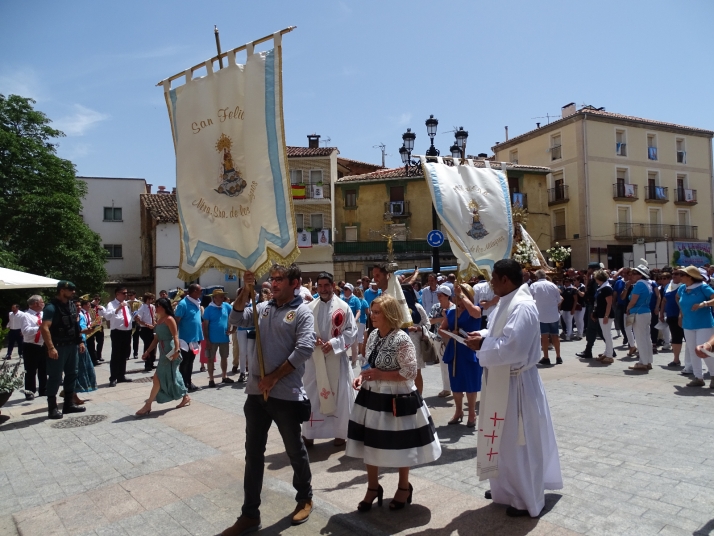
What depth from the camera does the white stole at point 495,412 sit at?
13.2 ft

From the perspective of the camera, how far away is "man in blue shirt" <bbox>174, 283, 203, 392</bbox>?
31.7ft

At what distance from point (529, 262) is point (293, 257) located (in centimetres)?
1334

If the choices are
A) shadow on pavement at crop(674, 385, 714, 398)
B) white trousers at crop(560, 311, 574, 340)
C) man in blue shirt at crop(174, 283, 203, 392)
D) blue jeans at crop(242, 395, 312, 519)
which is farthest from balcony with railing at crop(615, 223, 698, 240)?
blue jeans at crop(242, 395, 312, 519)

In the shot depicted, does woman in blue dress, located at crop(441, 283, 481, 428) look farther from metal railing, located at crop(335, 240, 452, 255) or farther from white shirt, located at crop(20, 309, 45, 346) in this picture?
metal railing, located at crop(335, 240, 452, 255)

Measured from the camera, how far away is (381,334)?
441 cm

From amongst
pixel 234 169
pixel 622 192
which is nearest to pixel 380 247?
pixel 622 192

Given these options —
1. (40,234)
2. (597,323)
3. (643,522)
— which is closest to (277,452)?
(643,522)

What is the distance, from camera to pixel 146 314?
1292cm

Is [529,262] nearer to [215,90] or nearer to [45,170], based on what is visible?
[215,90]

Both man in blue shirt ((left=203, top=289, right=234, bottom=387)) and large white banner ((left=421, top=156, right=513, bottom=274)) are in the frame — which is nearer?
large white banner ((left=421, top=156, right=513, bottom=274))

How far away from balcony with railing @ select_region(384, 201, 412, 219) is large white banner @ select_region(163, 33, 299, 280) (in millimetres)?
33275

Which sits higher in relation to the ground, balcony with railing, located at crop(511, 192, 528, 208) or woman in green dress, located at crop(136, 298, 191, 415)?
balcony with railing, located at crop(511, 192, 528, 208)

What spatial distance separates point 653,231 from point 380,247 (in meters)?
19.3

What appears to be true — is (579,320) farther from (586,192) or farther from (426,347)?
(586,192)
